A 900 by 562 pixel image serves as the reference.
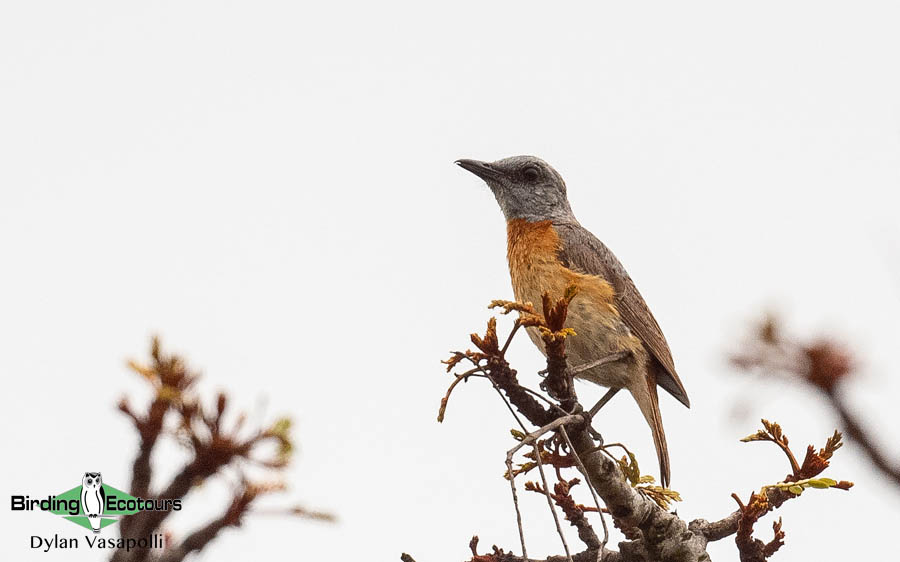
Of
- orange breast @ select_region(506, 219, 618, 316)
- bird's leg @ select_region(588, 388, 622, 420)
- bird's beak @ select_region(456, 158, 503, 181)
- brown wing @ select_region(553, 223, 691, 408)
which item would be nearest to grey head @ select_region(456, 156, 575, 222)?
bird's beak @ select_region(456, 158, 503, 181)

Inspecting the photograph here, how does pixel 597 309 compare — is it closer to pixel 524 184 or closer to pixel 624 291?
pixel 624 291

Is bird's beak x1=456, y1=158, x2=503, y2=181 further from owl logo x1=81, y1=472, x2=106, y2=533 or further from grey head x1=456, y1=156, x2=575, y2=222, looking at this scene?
owl logo x1=81, y1=472, x2=106, y2=533

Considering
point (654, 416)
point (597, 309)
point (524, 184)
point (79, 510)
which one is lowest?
point (79, 510)

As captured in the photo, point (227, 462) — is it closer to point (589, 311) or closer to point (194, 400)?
point (194, 400)

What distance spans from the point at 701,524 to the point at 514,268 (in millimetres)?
2599

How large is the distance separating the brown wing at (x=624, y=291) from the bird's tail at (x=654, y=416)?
6.0 inches

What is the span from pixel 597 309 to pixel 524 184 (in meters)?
2.00

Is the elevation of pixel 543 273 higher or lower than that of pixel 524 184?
lower

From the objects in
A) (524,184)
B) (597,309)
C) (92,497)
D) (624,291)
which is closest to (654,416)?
(597,309)

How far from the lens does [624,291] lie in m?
6.67

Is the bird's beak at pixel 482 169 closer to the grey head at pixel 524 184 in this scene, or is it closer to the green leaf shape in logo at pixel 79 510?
the grey head at pixel 524 184

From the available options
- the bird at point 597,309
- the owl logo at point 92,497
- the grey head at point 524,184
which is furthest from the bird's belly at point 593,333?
the owl logo at point 92,497

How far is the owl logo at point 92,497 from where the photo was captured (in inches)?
98.7

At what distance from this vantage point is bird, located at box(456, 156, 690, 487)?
6.12 m
